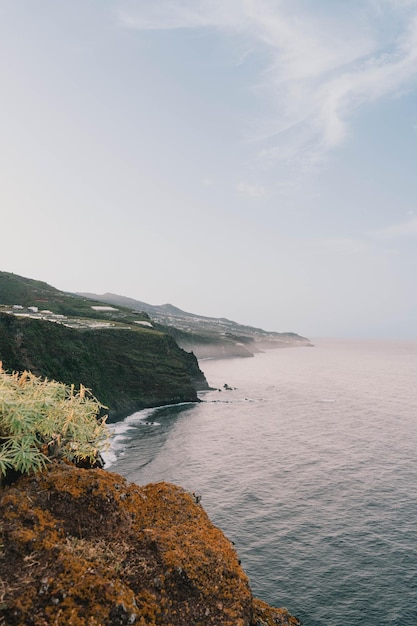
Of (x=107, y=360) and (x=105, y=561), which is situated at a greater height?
(x=105, y=561)

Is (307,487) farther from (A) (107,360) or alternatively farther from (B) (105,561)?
(A) (107,360)

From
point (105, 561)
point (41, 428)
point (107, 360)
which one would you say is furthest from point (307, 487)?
point (107, 360)

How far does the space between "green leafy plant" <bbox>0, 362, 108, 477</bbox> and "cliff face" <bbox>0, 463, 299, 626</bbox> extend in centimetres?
107

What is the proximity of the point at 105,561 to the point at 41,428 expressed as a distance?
5802mm

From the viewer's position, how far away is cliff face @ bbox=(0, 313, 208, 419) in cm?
7619

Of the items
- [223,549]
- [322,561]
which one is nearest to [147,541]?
[223,549]

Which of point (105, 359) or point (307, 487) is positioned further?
point (105, 359)

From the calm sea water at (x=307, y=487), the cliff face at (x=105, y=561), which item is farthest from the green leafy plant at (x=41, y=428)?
the calm sea water at (x=307, y=487)

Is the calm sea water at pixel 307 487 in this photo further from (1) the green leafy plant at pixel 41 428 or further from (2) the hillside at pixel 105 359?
(1) the green leafy plant at pixel 41 428

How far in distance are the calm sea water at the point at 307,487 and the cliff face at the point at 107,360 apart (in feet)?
22.8

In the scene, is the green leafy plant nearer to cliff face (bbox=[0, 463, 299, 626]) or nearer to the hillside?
cliff face (bbox=[0, 463, 299, 626])

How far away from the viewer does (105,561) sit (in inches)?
528

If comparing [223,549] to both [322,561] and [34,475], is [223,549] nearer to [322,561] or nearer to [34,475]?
[34,475]

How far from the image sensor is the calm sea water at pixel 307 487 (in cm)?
2798
